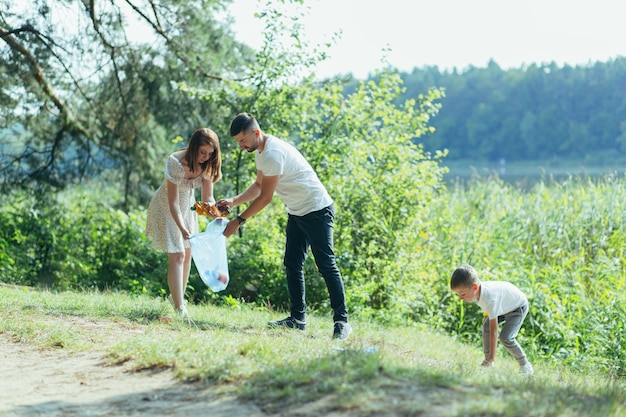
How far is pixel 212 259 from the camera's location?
7.42 meters

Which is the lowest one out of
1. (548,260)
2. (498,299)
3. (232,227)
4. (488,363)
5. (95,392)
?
(548,260)

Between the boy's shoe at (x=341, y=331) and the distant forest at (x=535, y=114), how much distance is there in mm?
59074

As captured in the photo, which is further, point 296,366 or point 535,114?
point 535,114

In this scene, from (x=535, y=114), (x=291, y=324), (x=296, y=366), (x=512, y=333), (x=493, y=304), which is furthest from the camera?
(x=535, y=114)

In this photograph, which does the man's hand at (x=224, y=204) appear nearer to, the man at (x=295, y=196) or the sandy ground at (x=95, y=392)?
the man at (x=295, y=196)

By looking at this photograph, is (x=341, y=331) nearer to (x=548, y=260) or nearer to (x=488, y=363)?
(x=488, y=363)

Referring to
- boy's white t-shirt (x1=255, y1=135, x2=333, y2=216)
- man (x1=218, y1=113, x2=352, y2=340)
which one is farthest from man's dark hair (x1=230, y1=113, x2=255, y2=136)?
boy's white t-shirt (x1=255, y1=135, x2=333, y2=216)

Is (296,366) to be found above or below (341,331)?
above

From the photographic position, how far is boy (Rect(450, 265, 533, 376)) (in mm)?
6676

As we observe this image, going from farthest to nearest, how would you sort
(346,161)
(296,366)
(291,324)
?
1. (346,161)
2. (291,324)
3. (296,366)

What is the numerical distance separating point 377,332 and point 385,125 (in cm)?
454

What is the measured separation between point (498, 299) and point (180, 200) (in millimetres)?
2898

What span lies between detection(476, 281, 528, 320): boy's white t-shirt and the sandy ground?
292 centimetres

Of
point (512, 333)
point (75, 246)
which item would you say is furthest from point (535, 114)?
point (512, 333)
